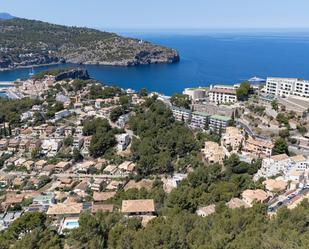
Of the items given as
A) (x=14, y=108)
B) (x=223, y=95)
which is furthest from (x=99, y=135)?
(x=14, y=108)

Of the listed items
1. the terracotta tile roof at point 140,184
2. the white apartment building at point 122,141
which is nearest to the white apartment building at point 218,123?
the white apartment building at point 122,141

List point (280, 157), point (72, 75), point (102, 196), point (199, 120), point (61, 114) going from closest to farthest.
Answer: point (102, 196) < point (280, 157) < point (199, 120) < point (61, 114) < point (72, 75)

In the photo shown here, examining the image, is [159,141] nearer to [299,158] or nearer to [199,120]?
[199,120]

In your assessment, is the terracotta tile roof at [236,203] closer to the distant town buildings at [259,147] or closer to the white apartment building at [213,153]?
the white apartment building at [213,153]

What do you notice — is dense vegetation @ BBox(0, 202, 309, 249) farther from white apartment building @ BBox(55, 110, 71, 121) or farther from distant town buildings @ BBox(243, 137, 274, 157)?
white apartment building @ BBox(55, 110, 71, 121)

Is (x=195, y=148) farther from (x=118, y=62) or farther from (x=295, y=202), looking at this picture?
(x=118, y=62)
